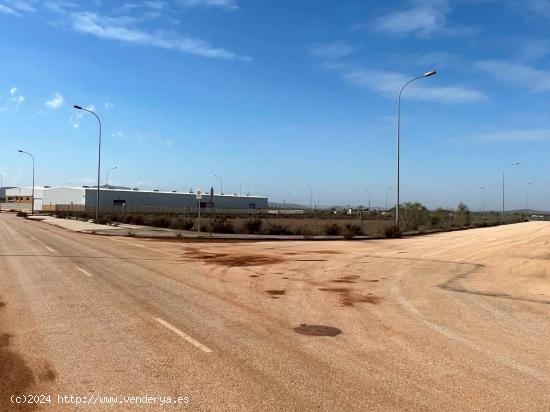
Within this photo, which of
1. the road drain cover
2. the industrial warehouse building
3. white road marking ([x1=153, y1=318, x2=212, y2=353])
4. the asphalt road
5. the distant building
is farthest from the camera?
the distant building

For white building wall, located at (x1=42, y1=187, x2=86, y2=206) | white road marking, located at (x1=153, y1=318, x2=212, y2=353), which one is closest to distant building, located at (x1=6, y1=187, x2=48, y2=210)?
white building wall, located at (x1=42, y1=187, x2=86, y2=206)

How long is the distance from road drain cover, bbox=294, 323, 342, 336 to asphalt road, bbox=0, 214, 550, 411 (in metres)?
0.06

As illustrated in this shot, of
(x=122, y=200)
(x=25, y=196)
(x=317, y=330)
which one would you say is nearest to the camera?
(x=317, y=330)

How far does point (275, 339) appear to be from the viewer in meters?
7.41

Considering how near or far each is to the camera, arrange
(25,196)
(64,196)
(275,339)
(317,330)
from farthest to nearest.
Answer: (25,196) < (64,196) < (317,330) < (275,339)

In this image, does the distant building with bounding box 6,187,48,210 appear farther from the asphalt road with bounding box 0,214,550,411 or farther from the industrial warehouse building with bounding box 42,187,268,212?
the asphalt road with bounding box 0,214,550,411

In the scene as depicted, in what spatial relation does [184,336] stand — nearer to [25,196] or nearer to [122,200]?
[122,200]

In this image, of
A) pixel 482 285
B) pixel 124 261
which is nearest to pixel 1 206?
pixel 124 261

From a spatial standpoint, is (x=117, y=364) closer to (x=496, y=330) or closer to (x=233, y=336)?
(x=233, y=336)

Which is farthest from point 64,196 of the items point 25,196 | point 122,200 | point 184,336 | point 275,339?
point 275,339

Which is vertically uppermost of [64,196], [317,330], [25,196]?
[25,196]

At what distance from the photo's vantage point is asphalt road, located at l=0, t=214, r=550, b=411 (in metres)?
5.32

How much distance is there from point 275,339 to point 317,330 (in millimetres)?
924

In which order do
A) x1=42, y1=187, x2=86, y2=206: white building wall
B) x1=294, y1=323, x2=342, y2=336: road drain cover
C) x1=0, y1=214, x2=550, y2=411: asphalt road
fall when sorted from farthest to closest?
x1=42, y1=187, x2=86, y2=206: white building wall
x1=294, y1=323, x2=342, y2=336: road drain cover
x1=0, y1=214, x2=550, y2=411: asphalt road
